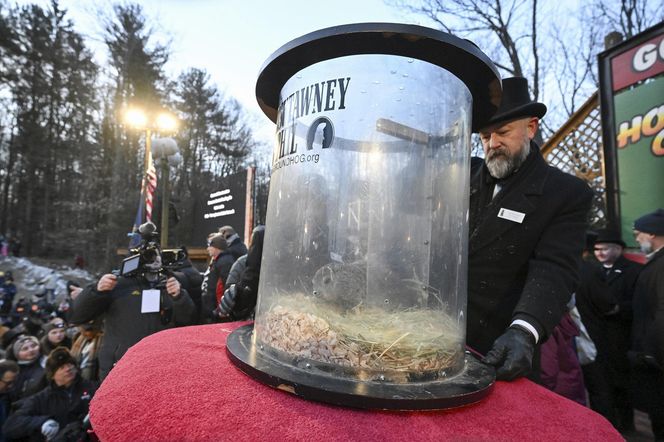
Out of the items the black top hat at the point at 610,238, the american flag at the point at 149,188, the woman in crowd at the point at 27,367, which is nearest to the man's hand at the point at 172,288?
the woman in crowd at the point at 27,367

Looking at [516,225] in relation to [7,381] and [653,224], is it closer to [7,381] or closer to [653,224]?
[653,224]

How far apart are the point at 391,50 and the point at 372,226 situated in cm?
49

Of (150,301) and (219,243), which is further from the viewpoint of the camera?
(219,243)

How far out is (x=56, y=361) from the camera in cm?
395

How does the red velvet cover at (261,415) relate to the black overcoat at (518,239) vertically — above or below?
below

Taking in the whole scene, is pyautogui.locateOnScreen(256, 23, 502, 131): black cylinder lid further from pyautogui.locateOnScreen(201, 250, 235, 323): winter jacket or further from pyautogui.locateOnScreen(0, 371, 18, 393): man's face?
pyautogui.locateOnScreen(0, 371, 18, 393): man's face

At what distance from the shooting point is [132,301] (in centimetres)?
394

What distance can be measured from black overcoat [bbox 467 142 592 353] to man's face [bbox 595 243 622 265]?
427 cm

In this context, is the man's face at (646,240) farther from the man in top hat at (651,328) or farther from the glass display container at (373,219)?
the glass display container at (373,219)

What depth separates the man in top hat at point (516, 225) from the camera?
5.10 feet

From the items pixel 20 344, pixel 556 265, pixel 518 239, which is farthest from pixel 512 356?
pixel 20 344

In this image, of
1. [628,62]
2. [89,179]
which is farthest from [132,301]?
[89,179]

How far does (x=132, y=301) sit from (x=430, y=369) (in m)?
3.71

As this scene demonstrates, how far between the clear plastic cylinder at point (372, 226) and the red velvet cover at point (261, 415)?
0.46 feet
